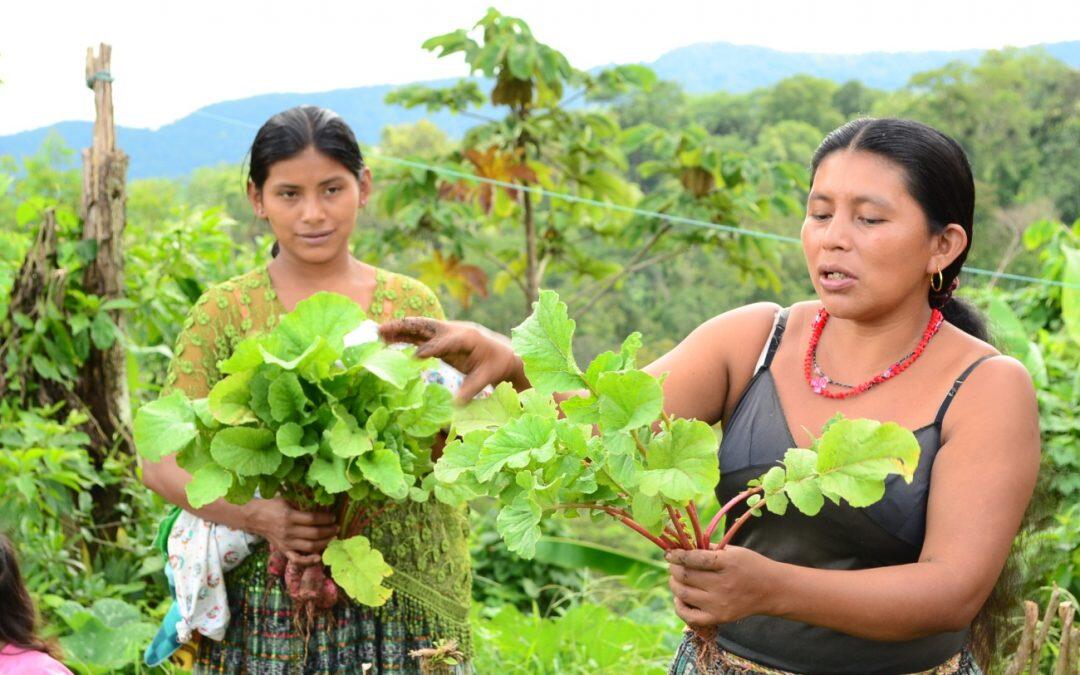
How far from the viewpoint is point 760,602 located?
1314 millimetres

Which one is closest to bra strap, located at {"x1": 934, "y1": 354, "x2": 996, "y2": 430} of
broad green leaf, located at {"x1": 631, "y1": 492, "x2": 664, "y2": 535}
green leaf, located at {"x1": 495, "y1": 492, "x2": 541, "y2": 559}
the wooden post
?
broad green leaf, located at {"x1": 631, "y1": 492, "x2": 664, "y2": 535}

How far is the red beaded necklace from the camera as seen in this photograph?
1602 mm

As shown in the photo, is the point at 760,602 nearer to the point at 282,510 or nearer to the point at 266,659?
the point at 282,510

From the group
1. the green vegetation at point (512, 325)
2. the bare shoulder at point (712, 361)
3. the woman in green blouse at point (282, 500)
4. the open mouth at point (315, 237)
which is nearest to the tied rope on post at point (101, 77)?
the green vegetation at point (512, 325)

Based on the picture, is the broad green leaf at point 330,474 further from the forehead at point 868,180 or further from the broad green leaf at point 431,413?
the forehead at point 868,180

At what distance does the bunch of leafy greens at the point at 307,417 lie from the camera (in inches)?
65.5

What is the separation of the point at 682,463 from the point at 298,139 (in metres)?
1.28

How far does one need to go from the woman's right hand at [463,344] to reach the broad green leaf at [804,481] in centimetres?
64

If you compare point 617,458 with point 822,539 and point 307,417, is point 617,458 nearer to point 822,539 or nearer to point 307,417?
point 822,539

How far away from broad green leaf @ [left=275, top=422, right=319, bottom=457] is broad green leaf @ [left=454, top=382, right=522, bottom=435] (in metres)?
0.31

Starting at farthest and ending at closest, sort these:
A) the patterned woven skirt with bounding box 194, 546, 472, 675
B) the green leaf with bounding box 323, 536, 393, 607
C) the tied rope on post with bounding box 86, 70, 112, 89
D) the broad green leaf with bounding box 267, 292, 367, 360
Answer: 1. the tied rope on post with bounding box 86, 70, 112, 89
2. the patterned woven skirt with bounding box 194, 546, 472, 675
3. the green leaf with bounding box 323, 536, 393, 607
4. the broad green leaf with bounding box 267, 292, 367, 360

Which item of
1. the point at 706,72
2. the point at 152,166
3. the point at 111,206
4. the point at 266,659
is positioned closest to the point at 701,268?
the point at 152,166

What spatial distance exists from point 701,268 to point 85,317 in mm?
18257

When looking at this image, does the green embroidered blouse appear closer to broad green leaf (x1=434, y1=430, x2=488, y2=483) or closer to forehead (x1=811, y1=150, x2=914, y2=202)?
broad green leaf (x1=434, y1=430, x2=488, y2=483)
